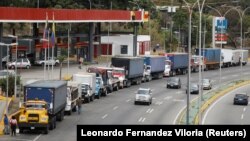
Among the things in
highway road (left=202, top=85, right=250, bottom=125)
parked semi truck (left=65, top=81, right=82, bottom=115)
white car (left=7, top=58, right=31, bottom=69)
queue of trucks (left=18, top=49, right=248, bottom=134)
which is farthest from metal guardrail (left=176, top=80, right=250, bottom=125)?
white car (left=7, top=58, right=31, bottom=69)

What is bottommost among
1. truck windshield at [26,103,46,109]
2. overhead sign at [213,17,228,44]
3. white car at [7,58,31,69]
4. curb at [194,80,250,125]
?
curb at [194,80,250,125]

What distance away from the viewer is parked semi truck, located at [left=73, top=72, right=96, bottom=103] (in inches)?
2329

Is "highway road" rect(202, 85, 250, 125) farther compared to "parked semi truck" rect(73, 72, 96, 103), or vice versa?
"parked semi truck" rect(73, 72, 96, 103)

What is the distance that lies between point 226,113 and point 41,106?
20.2 m

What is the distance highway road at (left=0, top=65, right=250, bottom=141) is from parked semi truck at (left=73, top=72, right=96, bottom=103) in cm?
75

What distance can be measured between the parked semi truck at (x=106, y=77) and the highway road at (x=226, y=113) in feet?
35.6

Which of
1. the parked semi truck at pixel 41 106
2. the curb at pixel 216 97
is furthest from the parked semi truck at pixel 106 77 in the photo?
the parked semi truck at pixel 41 106

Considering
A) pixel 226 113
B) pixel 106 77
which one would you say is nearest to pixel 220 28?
pixel 106 77

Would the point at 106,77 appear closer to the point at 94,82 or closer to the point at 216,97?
the point at 94,82

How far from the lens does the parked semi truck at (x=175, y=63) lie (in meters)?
92.0

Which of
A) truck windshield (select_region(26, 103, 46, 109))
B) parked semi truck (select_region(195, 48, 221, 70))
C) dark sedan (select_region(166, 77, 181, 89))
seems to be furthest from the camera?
parked semi truck (select_region(195, 48, 221, 70))

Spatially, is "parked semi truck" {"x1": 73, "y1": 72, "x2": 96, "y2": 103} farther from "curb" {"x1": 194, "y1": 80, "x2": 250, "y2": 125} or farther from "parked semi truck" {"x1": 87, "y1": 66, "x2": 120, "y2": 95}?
"curb" {"x1": 194, "y1": 80, "x2": 250, "y2": 125}

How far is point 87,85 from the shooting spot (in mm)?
59406

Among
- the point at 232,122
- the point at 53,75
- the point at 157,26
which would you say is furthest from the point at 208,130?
the point at 157,26
